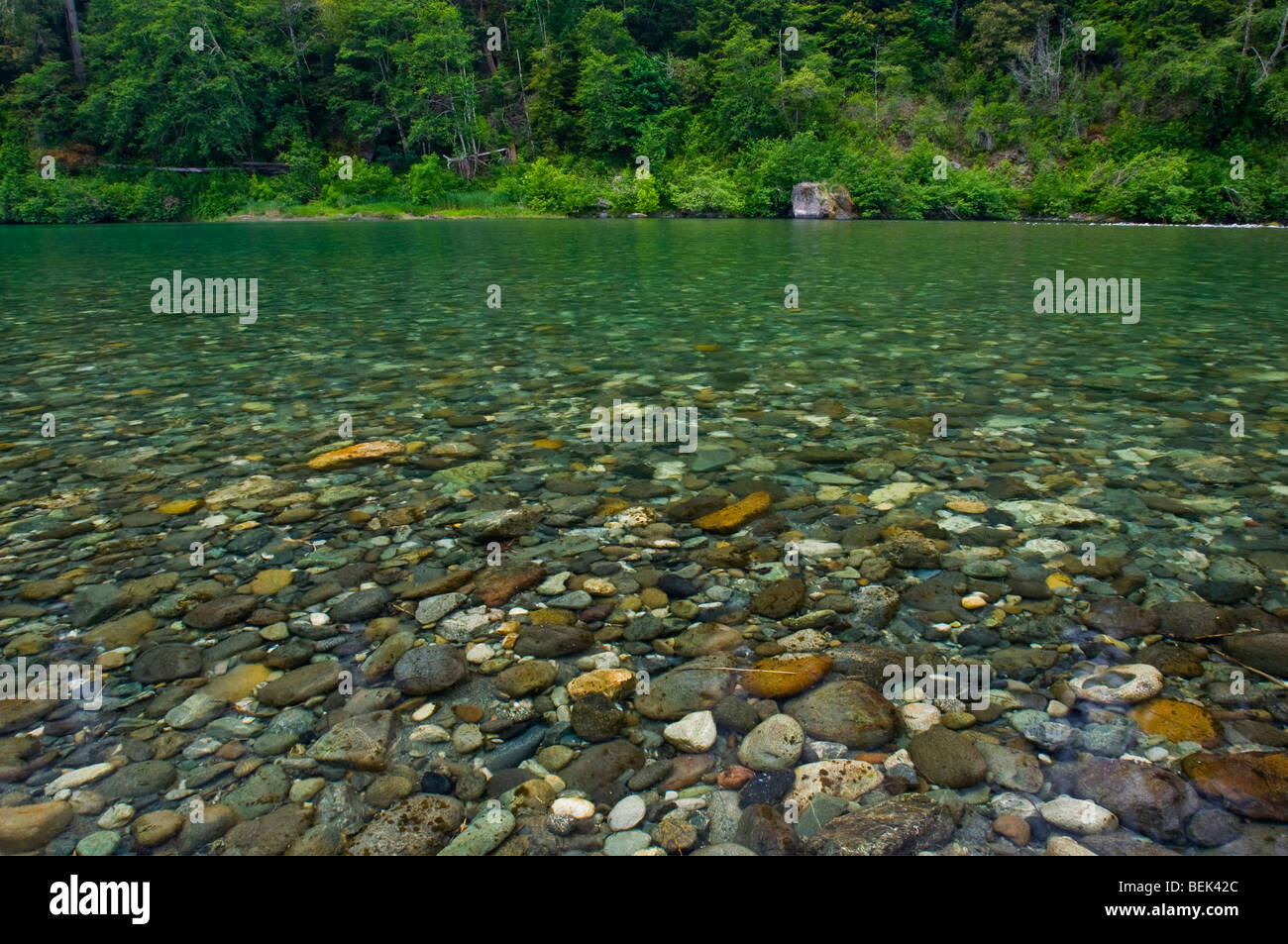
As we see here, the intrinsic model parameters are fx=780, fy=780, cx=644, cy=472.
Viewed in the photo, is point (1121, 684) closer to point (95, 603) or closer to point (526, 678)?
point (526, 678)

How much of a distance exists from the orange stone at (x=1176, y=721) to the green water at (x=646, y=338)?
11.7 ft

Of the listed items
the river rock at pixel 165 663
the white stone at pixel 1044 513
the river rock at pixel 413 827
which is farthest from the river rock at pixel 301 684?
the white stone at pixel 1044 513

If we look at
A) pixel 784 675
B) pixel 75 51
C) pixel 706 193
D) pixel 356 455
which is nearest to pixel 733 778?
pixel 784 675

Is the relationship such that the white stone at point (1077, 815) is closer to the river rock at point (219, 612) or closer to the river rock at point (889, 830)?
the river rock at point (889, 830)

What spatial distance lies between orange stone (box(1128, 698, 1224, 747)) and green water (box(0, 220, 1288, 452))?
11.7 ft

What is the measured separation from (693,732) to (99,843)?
1.72m

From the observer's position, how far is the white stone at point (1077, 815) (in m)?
2.13

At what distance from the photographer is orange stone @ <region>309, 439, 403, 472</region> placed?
16.6ft

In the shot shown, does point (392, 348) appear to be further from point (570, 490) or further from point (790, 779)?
point (790, 779)

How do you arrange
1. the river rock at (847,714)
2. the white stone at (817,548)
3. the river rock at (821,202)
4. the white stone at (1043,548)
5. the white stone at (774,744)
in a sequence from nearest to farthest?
1. the white stone at (774,744)
2. the river rock at (847,714)
3. the white stone at (1043,548)
4. the white stone at (817,548)
5. the river rock at (821,202)

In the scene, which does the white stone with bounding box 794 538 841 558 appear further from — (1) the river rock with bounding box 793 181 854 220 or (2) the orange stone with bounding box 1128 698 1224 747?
(1) the river rock with bounding box 793 181 854 220

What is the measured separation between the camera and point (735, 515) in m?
4.26

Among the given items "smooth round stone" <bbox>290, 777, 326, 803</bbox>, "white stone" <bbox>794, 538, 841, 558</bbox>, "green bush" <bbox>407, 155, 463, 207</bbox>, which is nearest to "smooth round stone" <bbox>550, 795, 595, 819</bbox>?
"smooth round stone" <bbox>290, 777, 326, 803</bbox>

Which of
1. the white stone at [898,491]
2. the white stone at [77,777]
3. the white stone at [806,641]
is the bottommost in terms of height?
the white stone at [77,777]
